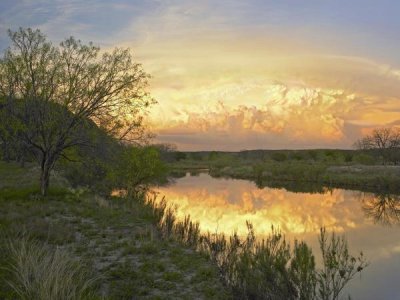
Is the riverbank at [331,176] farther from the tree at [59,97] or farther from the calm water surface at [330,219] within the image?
the tree at [59,97]

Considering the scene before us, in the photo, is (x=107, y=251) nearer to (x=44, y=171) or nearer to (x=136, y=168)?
(x=44, y=171)

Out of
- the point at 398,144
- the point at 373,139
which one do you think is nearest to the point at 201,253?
the point at 398,144

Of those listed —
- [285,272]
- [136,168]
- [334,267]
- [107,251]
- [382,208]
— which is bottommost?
[382,208]

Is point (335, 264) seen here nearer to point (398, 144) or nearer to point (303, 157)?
point (398, 144)

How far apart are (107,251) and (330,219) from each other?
18.7 metres

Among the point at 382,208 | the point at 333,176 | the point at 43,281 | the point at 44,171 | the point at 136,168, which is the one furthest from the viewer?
the point at 333,176

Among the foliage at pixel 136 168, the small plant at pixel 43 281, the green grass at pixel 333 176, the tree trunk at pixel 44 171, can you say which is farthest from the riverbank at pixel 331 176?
the small plant at pixel 43 281

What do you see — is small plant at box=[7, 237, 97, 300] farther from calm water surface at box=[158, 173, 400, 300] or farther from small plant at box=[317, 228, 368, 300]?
calm water surface at box=[158, 173, 400, 300]

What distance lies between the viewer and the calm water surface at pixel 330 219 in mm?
14102

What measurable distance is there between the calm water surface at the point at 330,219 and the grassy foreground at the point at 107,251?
4.85 meters

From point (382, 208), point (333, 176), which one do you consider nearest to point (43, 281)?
point (382, 208)

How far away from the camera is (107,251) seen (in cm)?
1256

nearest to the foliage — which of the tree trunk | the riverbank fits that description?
the tree trunk

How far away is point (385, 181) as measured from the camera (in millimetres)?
49562
